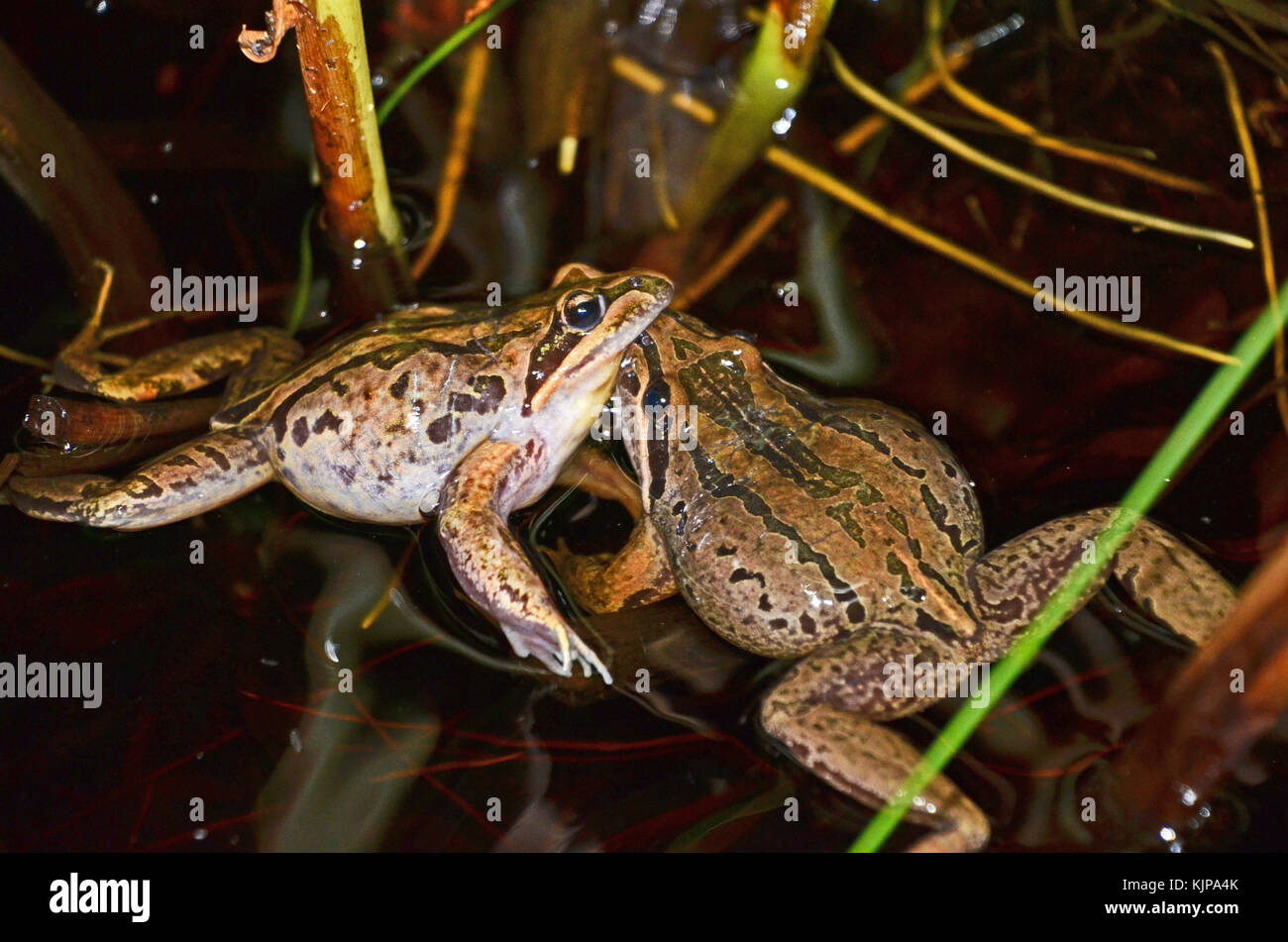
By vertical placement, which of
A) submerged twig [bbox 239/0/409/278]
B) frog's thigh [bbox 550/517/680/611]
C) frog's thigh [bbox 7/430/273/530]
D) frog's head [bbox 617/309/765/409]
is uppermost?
submerged twig [bbox 239/0/409/278]

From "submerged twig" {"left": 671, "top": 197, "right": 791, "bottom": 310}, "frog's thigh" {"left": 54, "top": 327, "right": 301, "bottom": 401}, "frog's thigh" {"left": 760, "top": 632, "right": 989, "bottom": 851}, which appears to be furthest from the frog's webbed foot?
"submerged twig" {"left": 671, "top": 197, "right": 791, "bottom": 310}

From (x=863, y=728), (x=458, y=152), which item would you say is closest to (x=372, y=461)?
(x=863, y=728)

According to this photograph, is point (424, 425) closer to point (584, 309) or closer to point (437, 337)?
point (437, 337)

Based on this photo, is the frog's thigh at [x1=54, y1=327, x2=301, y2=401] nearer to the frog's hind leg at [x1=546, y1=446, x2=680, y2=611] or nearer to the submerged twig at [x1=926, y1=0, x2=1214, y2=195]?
the frog's hind leg at [x1=546, y1=446, x2=680, y2=611]

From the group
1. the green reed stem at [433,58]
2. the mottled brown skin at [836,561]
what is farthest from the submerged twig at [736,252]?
the green reed stem at [433,58]

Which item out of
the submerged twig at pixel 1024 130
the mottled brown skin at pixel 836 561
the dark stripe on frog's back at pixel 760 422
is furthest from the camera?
the submerged twig at pixel 1024 130

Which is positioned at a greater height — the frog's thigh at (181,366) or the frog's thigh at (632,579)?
the frog's thigh at (181,366)

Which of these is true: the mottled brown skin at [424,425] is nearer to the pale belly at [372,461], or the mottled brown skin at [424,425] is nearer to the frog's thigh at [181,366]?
the pale belly at [372,461]
